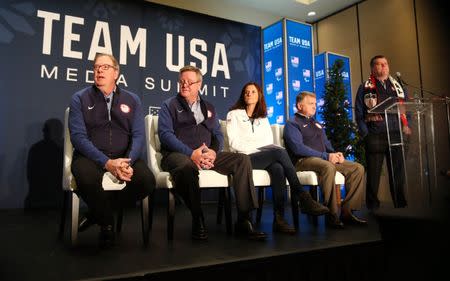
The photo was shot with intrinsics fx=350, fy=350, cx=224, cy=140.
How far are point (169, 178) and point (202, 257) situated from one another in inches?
27.2

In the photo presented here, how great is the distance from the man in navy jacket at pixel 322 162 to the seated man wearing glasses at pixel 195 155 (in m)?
0.68

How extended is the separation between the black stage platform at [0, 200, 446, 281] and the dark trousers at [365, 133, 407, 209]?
3.50ft

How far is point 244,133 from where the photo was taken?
2.71m

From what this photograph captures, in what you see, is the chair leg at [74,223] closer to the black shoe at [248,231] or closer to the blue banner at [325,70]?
the black shoe at [248,231]

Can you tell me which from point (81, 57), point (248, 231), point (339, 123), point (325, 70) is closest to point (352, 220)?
point (248, 231)

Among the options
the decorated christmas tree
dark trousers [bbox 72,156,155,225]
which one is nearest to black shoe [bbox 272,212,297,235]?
dark trousers [bbox 72,156,155,225]

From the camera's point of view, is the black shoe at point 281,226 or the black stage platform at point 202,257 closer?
the black stage platform at point 202,257

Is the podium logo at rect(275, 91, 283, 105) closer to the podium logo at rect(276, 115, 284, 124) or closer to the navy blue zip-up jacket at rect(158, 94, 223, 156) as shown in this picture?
the podium logo at rect(276, 115, 284, 124)

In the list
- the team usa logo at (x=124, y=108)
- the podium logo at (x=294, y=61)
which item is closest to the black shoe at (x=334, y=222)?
the team usa logo at (x=124, y=108)

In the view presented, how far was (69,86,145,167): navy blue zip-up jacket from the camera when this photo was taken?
2.09 meters

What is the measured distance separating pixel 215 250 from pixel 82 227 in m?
0.85

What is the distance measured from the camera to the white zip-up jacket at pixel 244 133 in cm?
268

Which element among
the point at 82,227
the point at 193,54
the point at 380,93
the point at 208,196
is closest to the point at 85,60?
the point at 193,54

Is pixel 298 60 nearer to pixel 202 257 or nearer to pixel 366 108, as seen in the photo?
pixel 366 108
